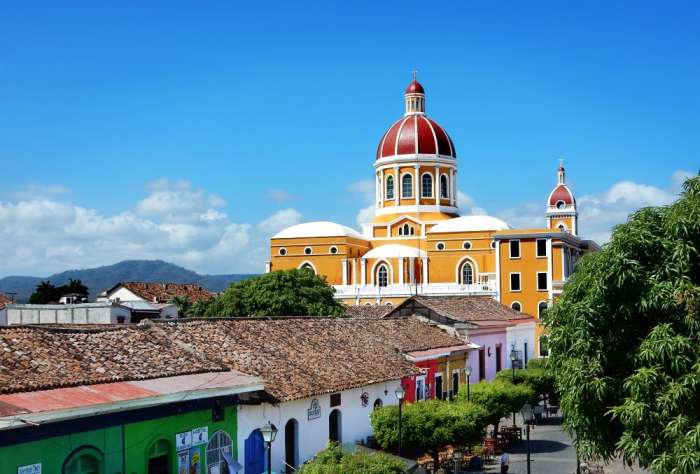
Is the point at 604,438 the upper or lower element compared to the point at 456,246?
lower

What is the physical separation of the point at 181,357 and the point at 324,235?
160 ft

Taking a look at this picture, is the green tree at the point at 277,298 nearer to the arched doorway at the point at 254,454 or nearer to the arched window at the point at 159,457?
the arched doorway at the point at 254,454

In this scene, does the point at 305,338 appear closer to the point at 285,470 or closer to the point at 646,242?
the point at 285,470

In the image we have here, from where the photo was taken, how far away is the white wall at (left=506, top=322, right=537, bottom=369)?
3844 cm

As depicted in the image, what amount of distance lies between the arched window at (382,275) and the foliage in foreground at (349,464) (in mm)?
50429

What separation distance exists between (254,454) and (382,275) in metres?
47.4

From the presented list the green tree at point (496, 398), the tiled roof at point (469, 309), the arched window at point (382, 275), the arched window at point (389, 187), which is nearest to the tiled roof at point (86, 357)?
the green tree at point (496, 398)

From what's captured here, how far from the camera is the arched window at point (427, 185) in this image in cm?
6638

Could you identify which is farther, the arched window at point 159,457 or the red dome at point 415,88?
the red dome at point 415,88

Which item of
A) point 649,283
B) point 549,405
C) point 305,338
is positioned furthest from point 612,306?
point 549,405

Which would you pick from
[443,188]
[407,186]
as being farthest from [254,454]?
[443,188]

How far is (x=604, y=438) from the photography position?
14086 mm

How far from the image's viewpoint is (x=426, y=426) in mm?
18812

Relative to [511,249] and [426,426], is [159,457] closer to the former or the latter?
[426,426]
